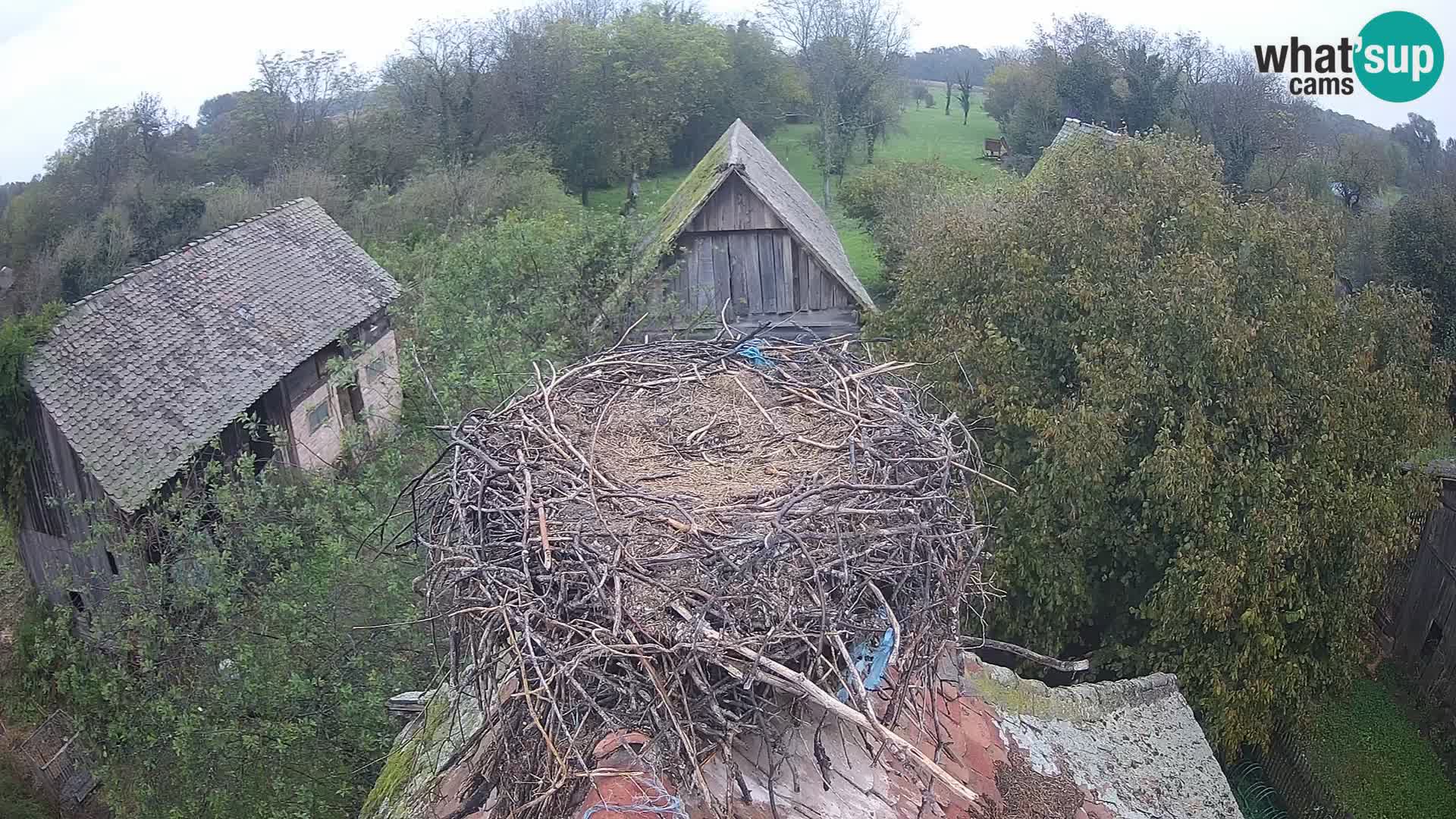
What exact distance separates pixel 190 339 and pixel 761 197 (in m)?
7.99

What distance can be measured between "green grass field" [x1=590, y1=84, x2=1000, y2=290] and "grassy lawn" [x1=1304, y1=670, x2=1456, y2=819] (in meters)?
14.7

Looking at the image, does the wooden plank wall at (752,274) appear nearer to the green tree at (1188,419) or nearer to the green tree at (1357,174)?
the green tree at (1188,419)

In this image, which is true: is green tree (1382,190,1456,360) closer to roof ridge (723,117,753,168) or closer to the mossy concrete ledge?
roof ridge (723,117,753,168)

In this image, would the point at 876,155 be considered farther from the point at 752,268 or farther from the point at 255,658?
the point at 255,658

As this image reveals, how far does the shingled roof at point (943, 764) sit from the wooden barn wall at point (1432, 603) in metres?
6.22

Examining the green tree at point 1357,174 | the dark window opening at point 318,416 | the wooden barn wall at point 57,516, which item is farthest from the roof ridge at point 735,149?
the green tree at point 1357,174

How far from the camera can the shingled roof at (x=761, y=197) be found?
1224cm

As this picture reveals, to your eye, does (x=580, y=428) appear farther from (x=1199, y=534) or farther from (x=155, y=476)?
(x=155, y=476)

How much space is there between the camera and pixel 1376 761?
372 inches

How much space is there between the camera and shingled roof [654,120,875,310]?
12242 millimetres

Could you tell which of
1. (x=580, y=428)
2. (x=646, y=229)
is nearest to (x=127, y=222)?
(x=646, y=229)

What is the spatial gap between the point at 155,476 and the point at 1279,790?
12568mm

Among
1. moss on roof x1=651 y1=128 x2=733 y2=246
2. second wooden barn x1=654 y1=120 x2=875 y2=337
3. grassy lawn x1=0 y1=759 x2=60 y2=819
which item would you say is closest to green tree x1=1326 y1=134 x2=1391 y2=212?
moss on roof x1=651 y1=128 x2=733 y2=246

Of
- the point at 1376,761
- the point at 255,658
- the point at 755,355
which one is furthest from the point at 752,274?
the point at 1376,761
